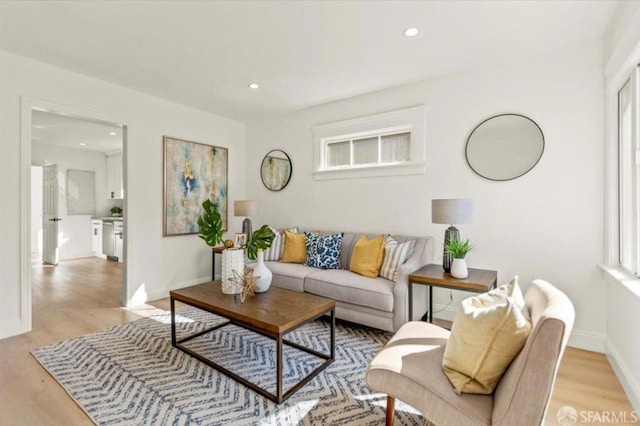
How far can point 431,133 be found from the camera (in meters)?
3.29

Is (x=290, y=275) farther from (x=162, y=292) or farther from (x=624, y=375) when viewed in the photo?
(x=624, y=375)

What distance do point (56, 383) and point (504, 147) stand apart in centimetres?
396

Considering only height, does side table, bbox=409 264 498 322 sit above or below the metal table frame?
above

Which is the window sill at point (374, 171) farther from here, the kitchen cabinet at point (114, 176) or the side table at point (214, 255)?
the kitchen cabinet at point (114, 176)

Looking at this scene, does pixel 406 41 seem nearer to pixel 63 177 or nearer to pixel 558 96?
pixel 558 96

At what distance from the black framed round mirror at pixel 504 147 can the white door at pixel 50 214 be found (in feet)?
24.5

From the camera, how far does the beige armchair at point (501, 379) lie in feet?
3.49

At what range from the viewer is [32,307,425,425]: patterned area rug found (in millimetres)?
1770

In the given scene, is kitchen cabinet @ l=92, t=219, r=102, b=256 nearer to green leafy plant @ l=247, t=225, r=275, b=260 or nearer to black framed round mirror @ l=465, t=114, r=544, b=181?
green leafy plant @ l=247, t=225, r=275, b=260

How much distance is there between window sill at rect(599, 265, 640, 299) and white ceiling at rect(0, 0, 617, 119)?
1.80 metres

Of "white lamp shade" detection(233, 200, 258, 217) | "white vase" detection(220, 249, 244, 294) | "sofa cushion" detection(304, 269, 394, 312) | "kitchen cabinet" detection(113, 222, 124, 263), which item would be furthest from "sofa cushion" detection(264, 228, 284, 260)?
"kitchen cabinet" detection(113, 222, 124, 263)

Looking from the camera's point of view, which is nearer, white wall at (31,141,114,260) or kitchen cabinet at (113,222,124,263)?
kitchen cabinet at (113,222,124,263)

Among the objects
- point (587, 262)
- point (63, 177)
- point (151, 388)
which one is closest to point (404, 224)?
point (587, 262)

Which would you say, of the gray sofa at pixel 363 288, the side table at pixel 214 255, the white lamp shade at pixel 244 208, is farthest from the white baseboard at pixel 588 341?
the side table at pixel 214 255
